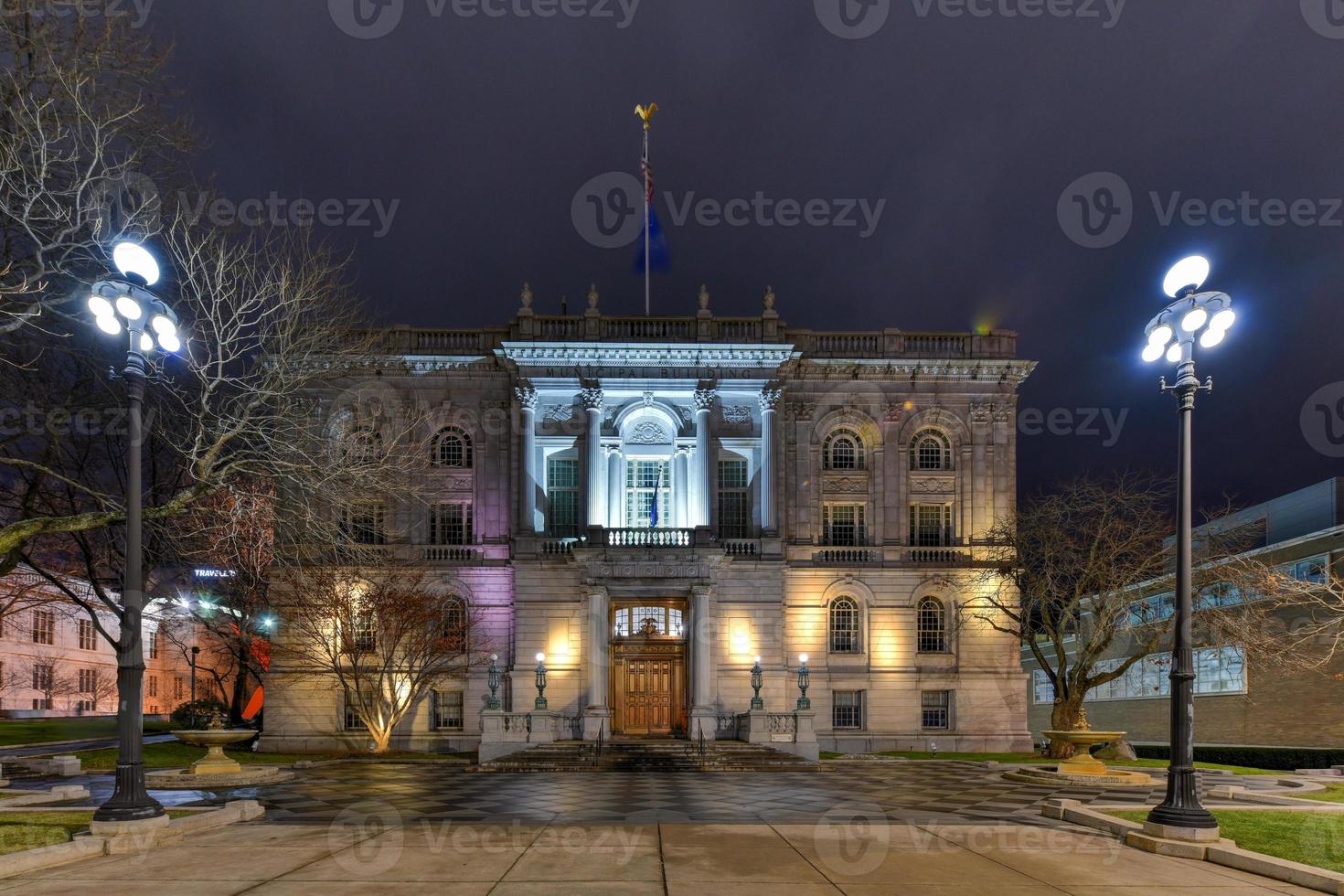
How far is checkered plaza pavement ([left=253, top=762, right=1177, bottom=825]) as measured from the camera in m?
16.9

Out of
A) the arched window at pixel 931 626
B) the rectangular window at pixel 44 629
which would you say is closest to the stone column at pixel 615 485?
the arched window at pixel 931 626

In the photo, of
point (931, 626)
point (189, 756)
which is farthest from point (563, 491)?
point (931, 626)

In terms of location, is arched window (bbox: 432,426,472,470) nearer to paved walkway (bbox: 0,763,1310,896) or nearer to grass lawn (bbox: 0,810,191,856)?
paved walkway (bbox: 0,763,1310,896)

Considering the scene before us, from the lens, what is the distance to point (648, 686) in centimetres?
3666

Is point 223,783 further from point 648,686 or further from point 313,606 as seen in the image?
point 648,686

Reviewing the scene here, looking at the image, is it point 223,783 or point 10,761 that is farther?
point 10,761

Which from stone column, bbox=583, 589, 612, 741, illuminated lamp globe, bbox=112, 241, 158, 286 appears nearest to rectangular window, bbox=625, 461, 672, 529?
stone column, bbox=583, 589, 612, 741

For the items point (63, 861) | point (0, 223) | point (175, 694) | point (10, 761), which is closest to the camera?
point (63, 861)

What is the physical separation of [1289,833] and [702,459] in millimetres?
25752

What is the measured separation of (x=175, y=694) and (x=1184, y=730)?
349ft

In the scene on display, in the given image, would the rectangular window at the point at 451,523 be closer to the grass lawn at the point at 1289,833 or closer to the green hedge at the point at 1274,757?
the grass lawn at the point at 1289,833

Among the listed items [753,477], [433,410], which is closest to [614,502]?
[753,477]

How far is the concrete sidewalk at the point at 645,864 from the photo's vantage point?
10242 mm

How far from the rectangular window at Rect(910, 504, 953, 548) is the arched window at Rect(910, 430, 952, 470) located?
6.11ft
